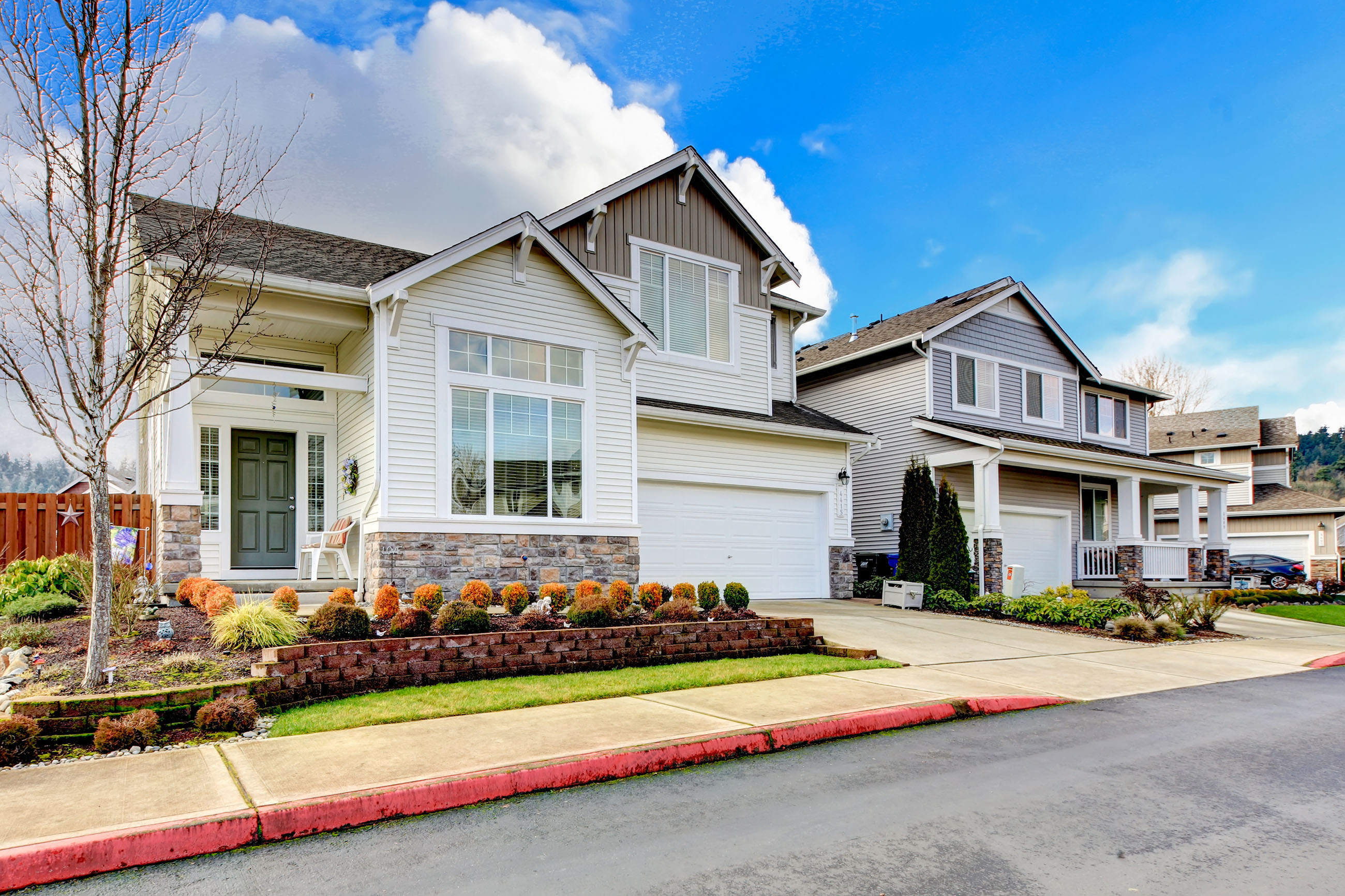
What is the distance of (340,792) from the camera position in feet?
14.7

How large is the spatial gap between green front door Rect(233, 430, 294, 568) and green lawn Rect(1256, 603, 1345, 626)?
19.7m

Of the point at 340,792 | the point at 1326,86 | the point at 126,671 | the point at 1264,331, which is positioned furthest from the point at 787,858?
the point at 1264,331

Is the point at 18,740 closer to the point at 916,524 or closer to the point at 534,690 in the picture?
the point at 534,690

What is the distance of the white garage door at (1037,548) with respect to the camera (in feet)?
68.0

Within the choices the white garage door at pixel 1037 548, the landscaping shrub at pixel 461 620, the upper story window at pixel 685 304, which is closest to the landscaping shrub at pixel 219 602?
the landscaping shrub at pixel 461 620

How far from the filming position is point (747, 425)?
1549 centimetres

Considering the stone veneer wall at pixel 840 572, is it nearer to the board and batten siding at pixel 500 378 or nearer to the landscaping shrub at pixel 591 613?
the board and batten siding at pixel 500 378

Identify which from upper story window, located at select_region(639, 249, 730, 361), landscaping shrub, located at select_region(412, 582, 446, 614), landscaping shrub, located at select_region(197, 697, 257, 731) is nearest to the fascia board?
upper story window, located at select_region(639, 249, 730, 361)

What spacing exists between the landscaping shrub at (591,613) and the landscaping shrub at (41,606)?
5673mm

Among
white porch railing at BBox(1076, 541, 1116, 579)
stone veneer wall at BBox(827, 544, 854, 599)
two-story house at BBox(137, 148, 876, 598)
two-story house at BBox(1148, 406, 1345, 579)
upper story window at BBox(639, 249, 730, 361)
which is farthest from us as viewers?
two-story house at BBox(1148, 406, 1345, 579)

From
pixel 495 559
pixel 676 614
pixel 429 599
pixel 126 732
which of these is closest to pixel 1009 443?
pixel 676 614

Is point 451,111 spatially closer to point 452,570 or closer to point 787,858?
point 452,570

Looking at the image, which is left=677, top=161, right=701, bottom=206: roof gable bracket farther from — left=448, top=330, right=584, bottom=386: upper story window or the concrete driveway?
the concrete driveway

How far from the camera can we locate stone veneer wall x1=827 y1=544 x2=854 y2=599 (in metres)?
17.0
